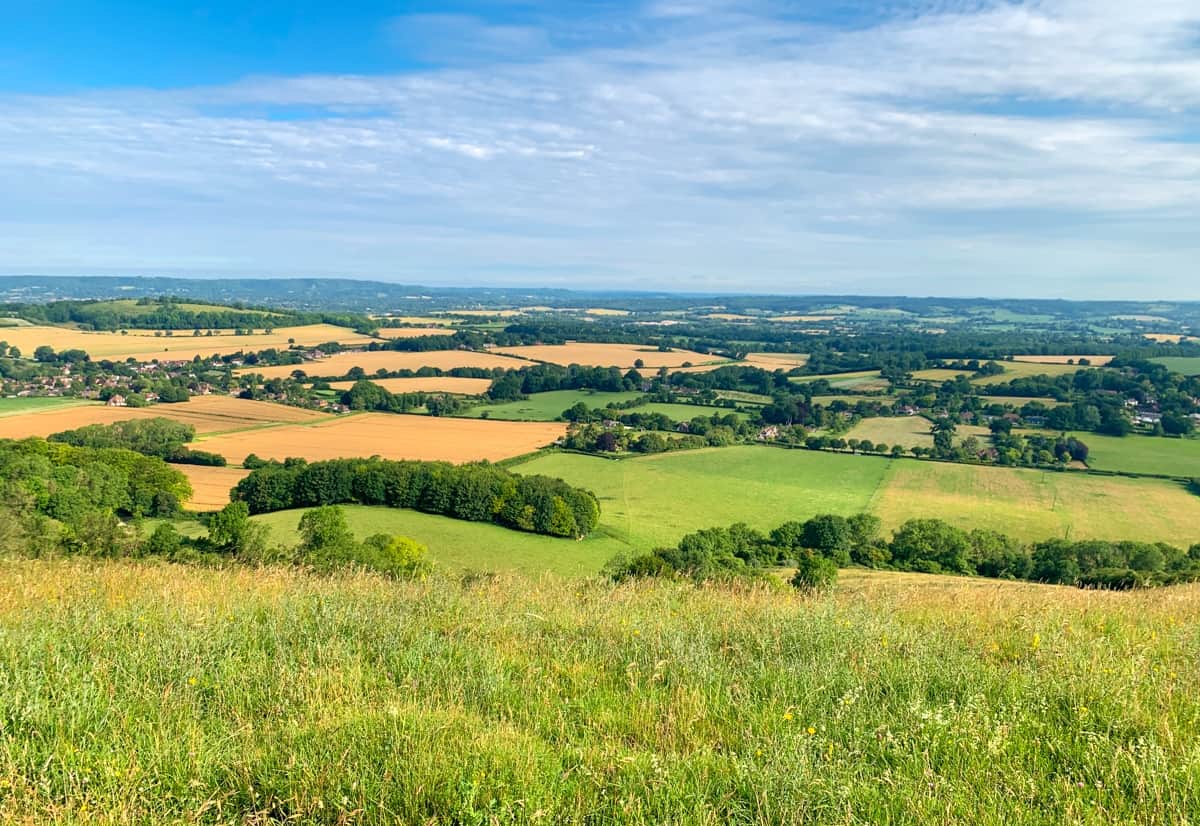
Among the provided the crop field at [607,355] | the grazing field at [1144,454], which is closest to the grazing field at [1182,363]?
the grazing field at [1144,454]

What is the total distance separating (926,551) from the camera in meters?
38.8

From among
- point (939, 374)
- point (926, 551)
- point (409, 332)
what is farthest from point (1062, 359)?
point (409, 332)

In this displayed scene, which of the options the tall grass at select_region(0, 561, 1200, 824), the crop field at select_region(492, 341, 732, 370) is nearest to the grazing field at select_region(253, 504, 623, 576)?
the tall grass at select_region(0, 561, 1200, 824)

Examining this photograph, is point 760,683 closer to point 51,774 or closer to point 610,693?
point 610,693

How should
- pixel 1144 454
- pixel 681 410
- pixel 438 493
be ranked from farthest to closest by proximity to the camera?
pixel 681 410 → pixel 1144 454 → pixel 438 493

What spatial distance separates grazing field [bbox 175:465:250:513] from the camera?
40.5 meters

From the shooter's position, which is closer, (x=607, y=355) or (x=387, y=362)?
(x=387, y=362)

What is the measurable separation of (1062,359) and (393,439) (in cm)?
11575

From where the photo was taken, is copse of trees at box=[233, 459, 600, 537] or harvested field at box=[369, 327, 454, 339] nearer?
copse of trees at box=[233, 459, 600, 537]

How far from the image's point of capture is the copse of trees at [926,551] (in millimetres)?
34719

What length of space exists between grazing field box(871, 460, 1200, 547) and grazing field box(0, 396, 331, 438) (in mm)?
54017

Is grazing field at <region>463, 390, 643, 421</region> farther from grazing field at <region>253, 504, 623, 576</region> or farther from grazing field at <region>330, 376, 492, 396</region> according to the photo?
grazing field at <region>253, 504, 623, 576</region>

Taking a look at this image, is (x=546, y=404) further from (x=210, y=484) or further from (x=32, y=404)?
(x=32, y=404)

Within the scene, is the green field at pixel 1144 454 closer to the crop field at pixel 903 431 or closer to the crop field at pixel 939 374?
the crop field at pixel 903 431
